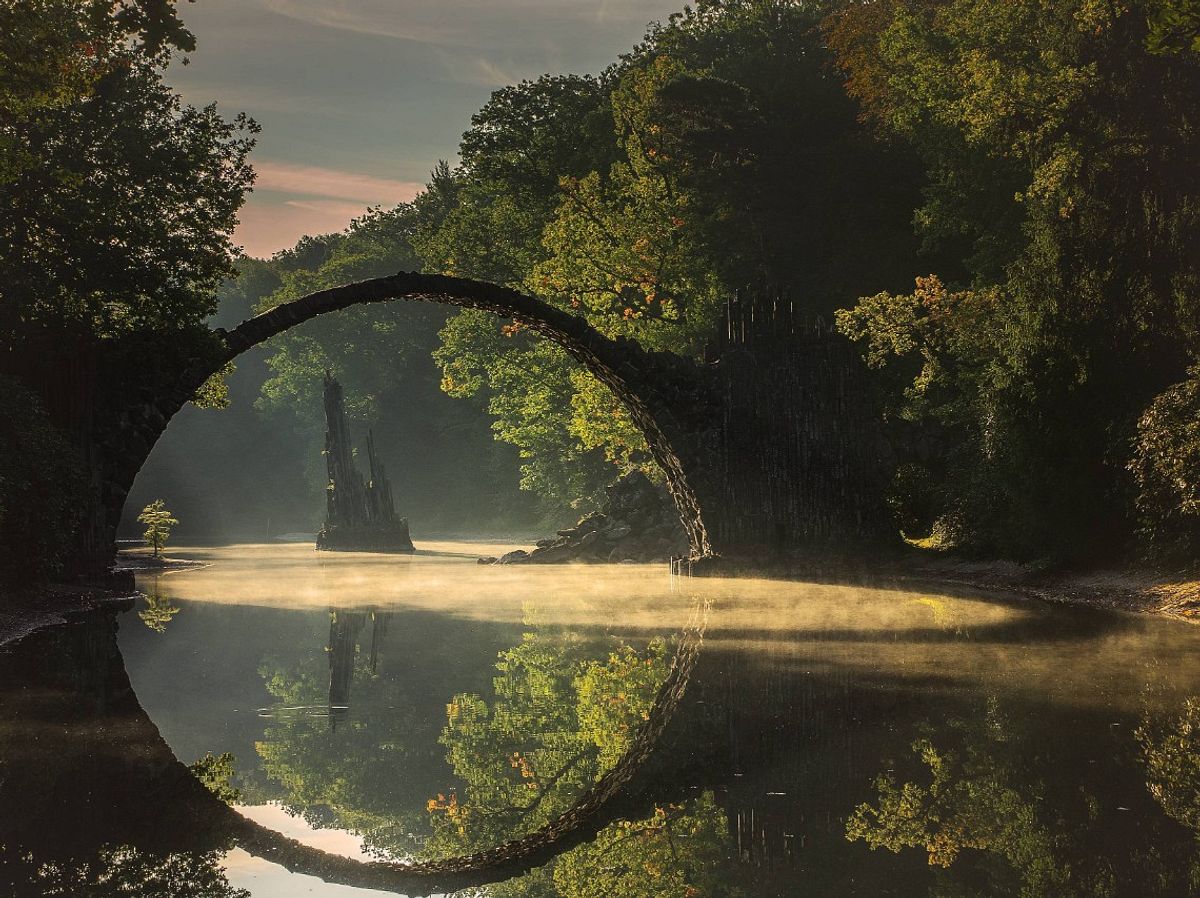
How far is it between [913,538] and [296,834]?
81.9ft

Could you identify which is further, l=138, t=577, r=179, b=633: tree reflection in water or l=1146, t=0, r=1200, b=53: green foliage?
l=1146, t=0, r=1200, b=53: green foliage

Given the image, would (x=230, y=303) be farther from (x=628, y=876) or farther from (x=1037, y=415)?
(x=628, y=876)

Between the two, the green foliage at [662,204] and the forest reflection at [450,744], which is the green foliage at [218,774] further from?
the green foliage at [662,204]

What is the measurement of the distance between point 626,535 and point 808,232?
9413 mm

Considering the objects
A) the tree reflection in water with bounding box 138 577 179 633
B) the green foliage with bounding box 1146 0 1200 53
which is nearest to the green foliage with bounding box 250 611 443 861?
the tree reflection in water with bounding box 138 577 179 633

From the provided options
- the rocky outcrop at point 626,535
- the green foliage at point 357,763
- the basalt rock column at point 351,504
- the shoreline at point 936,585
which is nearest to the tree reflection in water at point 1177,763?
the green foliage at point 357,763

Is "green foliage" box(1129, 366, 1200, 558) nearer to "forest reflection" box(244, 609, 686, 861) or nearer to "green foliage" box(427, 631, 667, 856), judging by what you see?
"forest reflection" box(244, 609, 686, 861)

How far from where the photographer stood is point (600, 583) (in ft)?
79.8

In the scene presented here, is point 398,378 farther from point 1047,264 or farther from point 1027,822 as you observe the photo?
point 1027,822

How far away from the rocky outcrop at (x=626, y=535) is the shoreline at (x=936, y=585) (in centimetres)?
767

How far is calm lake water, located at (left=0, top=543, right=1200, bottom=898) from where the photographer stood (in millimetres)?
5367

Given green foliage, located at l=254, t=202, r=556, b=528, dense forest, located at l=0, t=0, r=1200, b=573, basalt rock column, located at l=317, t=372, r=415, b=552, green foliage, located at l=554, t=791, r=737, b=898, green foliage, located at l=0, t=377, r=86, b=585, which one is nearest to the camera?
green foliage, located at l=554, t=791, r=737, b=898

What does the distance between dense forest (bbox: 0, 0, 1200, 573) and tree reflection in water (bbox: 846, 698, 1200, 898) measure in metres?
11.3

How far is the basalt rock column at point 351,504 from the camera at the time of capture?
45.6 m
